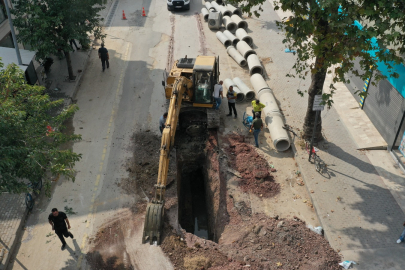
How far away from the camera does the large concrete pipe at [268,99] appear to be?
690 inches

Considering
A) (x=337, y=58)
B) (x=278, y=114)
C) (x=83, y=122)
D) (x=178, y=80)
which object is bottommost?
(x=83, y=122)

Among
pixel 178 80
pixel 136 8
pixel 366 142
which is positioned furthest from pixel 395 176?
pixel 136 8

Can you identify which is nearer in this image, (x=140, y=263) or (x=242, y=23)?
(x=140, y=263)

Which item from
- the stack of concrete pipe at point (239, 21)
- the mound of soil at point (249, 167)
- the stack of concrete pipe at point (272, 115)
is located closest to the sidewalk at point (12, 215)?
the mound of soil at point (249, 167)

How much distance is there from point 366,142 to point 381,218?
177 inches

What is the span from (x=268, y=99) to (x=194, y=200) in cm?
600

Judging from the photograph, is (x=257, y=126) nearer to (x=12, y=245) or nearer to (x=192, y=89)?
(x=192, y=89)

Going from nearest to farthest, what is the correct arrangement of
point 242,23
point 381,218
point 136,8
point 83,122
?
point 381,218 → point 83,122 → point 242,23 → point 136,8

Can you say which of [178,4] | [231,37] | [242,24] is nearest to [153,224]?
[231,37]

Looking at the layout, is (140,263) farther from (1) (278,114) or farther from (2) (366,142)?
(2) (366,142)

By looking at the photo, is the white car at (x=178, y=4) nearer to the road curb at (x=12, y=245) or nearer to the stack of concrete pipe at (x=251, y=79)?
the stack of concrete pipe at (x=251, y=79)

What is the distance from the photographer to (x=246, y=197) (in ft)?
45.2

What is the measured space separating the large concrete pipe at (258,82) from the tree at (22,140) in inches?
418

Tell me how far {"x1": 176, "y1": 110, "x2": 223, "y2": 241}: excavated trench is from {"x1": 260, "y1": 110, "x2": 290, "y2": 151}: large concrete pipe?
2.53 metres
